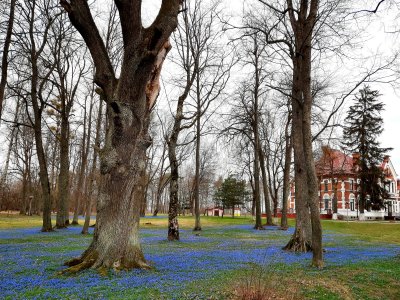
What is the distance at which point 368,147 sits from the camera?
47.2 metres

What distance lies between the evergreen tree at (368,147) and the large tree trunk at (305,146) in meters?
37.5

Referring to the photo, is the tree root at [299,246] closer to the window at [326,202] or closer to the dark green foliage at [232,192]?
the dark green foliage at [232,192]

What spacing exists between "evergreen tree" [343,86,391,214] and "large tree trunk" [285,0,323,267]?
123 feet

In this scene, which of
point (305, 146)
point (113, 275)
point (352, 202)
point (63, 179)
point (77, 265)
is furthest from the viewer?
point (352, 202)

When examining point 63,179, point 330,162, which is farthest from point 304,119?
point 330,162

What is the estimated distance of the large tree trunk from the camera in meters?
8.63

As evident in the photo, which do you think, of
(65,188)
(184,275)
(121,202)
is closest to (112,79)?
(121,202)

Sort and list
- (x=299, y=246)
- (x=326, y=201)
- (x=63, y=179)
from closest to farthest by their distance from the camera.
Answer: (x=299, y=246) → (x=63, y=179) → (x=326, y=201)

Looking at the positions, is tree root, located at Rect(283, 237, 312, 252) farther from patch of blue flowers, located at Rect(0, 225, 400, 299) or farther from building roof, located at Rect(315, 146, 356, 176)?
building roof, located at Rect(315, 146, 356, 176)

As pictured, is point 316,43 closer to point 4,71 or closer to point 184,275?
point 184,275

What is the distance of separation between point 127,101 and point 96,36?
6.15 ft

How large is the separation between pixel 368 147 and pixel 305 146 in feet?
144

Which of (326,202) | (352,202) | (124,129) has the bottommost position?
(326,202)

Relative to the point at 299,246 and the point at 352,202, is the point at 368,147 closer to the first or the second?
the point at 352,202
